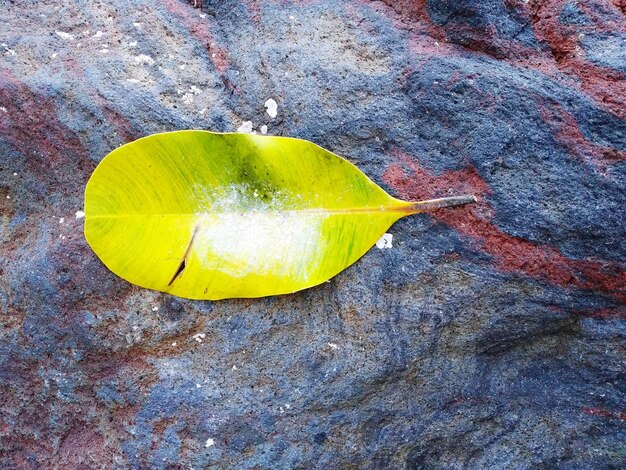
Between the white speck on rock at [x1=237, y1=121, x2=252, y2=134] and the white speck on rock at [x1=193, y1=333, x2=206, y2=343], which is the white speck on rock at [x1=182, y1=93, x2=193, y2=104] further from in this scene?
the white speck on rock at [x1=193, y1=333, x2=206, y2=343]

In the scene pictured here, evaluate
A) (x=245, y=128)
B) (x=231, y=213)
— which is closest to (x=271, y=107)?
(x=245, y=128)

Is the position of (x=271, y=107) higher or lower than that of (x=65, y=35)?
lower

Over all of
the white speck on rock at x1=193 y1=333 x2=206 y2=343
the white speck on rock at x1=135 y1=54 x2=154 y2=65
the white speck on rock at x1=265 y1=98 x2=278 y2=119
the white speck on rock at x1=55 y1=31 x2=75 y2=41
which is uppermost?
the white speck on rock at x1=55 y1=31 x2=75 y2=41

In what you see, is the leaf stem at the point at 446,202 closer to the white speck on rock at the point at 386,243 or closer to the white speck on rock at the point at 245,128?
the white speck on rock at the point at 386,243

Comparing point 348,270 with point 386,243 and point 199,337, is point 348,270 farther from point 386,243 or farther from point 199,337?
point 199,337

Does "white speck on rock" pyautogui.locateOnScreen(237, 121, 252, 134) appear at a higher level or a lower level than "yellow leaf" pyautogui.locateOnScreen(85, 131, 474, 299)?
higher

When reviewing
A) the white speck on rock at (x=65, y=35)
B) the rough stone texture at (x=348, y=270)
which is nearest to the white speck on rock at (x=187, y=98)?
the rough stone texture at (x=348, y=270)

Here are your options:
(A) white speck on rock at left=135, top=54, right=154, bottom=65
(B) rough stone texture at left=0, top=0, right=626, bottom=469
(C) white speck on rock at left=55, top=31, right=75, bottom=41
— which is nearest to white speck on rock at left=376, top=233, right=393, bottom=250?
(B) rough stone texture at left=0, top=0, right=626, bottom=469

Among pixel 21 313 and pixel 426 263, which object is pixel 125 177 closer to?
pixel 21 313
